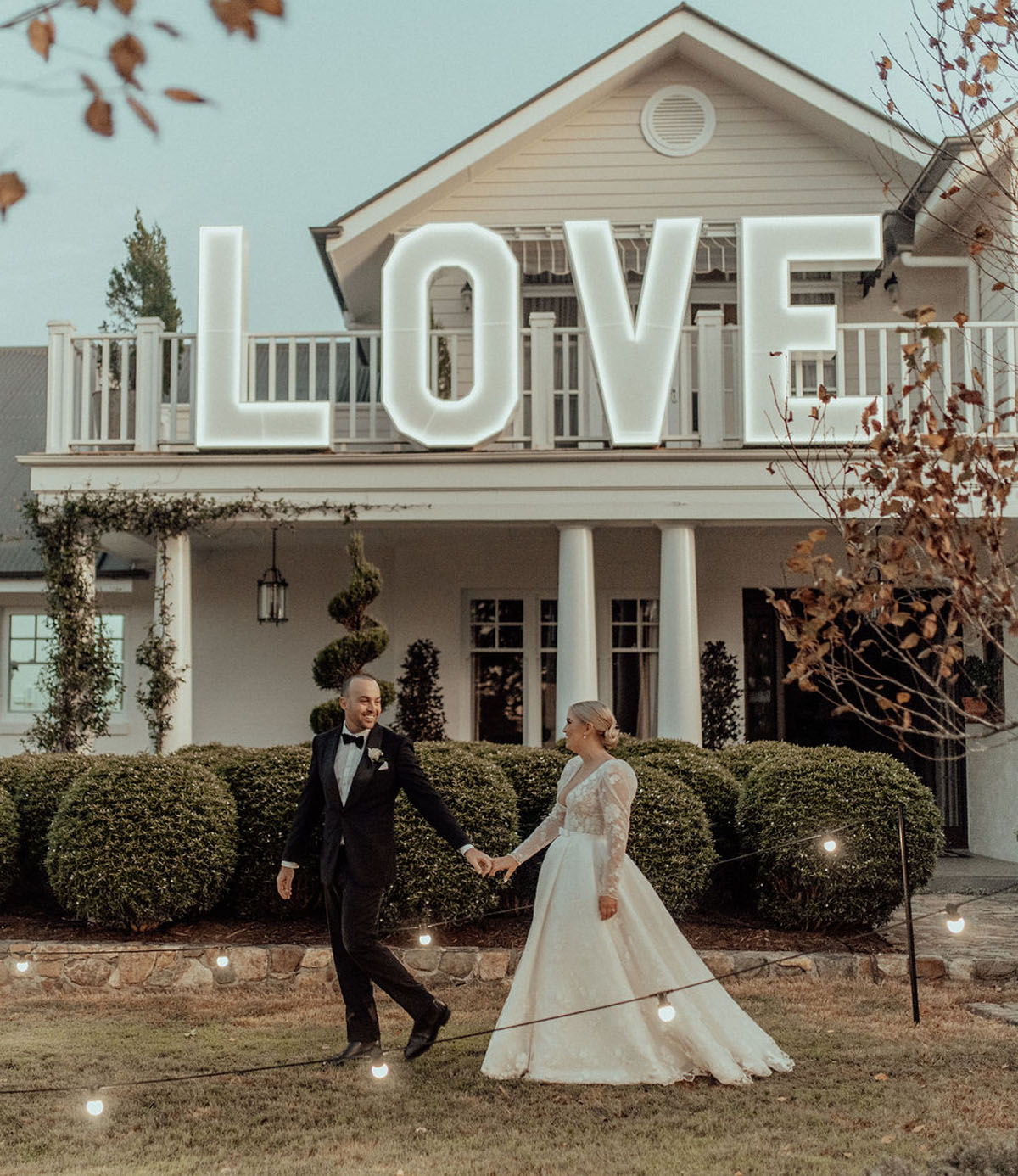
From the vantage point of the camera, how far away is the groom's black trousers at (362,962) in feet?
18.8

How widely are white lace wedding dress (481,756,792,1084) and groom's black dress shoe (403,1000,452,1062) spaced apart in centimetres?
36

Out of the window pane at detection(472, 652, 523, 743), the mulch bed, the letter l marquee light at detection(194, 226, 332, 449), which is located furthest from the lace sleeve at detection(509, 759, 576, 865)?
the window pane at detection(472, 652, 523, 743)

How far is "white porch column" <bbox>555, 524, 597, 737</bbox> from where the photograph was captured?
433 inches

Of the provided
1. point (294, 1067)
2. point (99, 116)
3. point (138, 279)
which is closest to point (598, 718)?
point (294, 1067)

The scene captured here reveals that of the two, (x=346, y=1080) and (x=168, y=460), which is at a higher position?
(x=168, y=460)

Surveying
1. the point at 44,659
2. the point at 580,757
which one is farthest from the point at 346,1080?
the point at 44,659

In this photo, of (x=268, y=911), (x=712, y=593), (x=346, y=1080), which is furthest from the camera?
(x=712, y=593)

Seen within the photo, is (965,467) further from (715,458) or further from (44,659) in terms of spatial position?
(44,659)

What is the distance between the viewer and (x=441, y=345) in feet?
44.2

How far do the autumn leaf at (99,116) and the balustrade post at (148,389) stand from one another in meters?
9.27

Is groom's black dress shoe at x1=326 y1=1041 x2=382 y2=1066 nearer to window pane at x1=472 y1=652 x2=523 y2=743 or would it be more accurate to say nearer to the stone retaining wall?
the stone retaining wall

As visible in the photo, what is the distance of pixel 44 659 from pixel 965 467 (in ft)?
38.4

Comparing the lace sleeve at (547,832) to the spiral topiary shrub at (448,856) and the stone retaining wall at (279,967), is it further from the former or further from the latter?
the stone retaining wall at (279,967)

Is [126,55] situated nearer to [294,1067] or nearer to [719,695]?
[294,1067]
